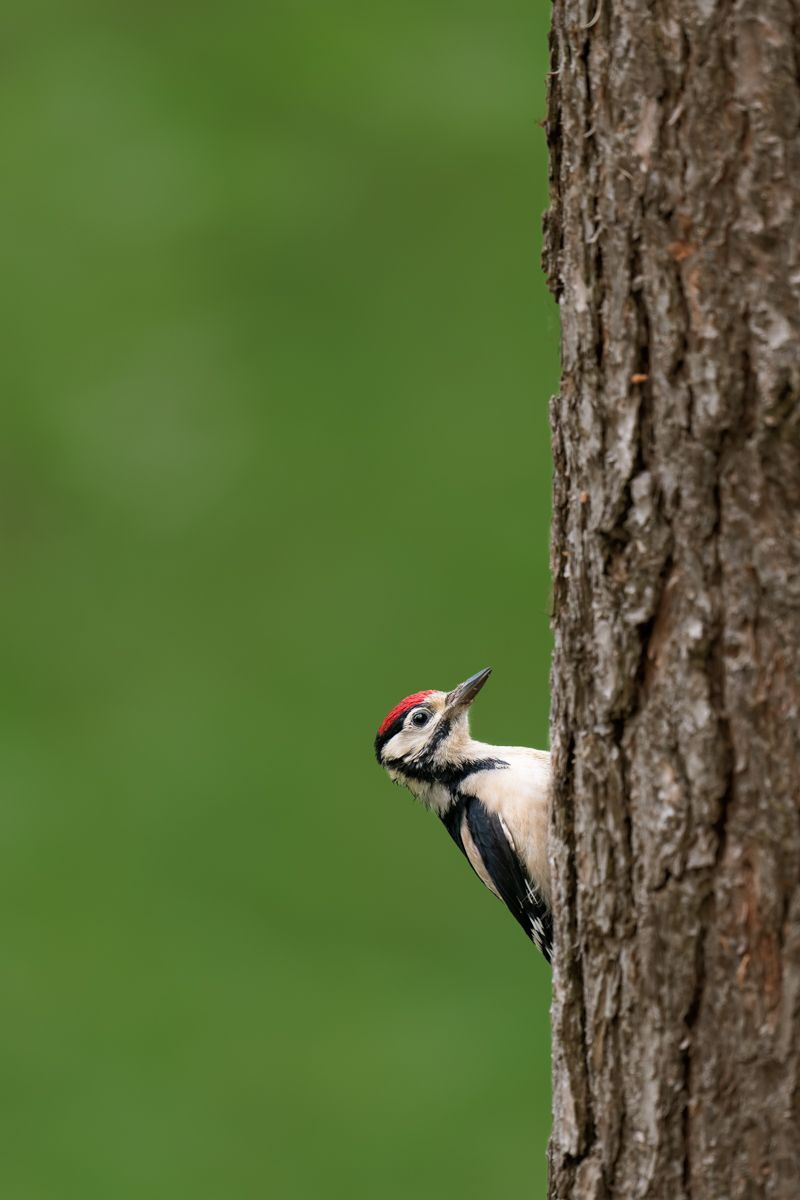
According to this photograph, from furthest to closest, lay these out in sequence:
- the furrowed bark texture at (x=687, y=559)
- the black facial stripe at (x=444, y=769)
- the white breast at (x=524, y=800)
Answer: the black facial stripe at (x=444, y=769), the white breast at (x=524, y=800), the furrowed bark texture at (x=687, y=559)

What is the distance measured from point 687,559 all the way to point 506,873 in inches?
53.2

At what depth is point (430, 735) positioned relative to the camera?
3115 mm

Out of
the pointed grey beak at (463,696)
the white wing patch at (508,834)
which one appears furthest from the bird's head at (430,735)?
the white wing patch at (508,834)

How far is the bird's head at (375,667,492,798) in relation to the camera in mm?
3102

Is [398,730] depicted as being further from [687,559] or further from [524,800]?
[687,559]

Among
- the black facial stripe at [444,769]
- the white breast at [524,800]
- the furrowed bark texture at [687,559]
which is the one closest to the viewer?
the furrowed bark texture at [687,559]

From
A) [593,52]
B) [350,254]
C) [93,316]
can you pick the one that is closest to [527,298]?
[350,254]

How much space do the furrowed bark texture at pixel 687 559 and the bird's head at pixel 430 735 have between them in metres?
1.31

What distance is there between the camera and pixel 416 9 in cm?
495

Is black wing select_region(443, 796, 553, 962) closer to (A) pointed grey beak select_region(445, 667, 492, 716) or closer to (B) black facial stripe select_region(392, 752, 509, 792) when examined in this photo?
(B) black facial stripe select_region(392, 752, 509, 792)

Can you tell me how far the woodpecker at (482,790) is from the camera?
111 inches

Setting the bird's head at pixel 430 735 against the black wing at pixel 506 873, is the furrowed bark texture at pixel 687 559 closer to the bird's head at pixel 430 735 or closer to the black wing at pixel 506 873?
the black wing at pixel 506 873

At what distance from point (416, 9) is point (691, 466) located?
3740mm

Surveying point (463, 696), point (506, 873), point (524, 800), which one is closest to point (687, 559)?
point (524, 800)
